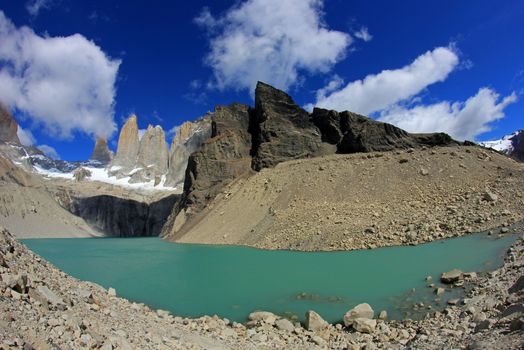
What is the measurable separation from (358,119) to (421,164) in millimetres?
19104

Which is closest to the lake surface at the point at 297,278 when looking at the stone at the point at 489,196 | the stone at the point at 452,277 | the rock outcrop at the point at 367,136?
the stone at the point at 452,277

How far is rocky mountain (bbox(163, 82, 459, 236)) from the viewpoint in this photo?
55.2 m

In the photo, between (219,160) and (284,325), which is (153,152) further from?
(284,325)

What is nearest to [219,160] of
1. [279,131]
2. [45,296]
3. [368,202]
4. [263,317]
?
[279,131]

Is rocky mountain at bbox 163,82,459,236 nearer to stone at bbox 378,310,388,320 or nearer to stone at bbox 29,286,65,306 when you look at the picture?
stone at bbox 378,310,388,320

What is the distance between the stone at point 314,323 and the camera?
1231cm

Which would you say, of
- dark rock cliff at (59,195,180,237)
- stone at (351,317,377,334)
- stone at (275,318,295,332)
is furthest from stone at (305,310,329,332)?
dark rock cliff at (59,195,180,237)

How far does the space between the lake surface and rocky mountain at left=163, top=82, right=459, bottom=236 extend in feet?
95.7

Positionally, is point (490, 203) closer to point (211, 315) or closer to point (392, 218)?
point (392, 218)

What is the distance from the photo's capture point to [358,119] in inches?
2371

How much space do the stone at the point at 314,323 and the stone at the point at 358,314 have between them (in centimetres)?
67

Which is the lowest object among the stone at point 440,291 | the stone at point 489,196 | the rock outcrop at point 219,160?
the stone at point 440,291

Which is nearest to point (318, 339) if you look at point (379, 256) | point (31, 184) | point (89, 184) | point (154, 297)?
point (154, 297)

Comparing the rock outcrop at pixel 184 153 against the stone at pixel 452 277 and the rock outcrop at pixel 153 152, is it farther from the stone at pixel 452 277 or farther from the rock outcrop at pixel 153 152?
the stone at pixel 452 277
